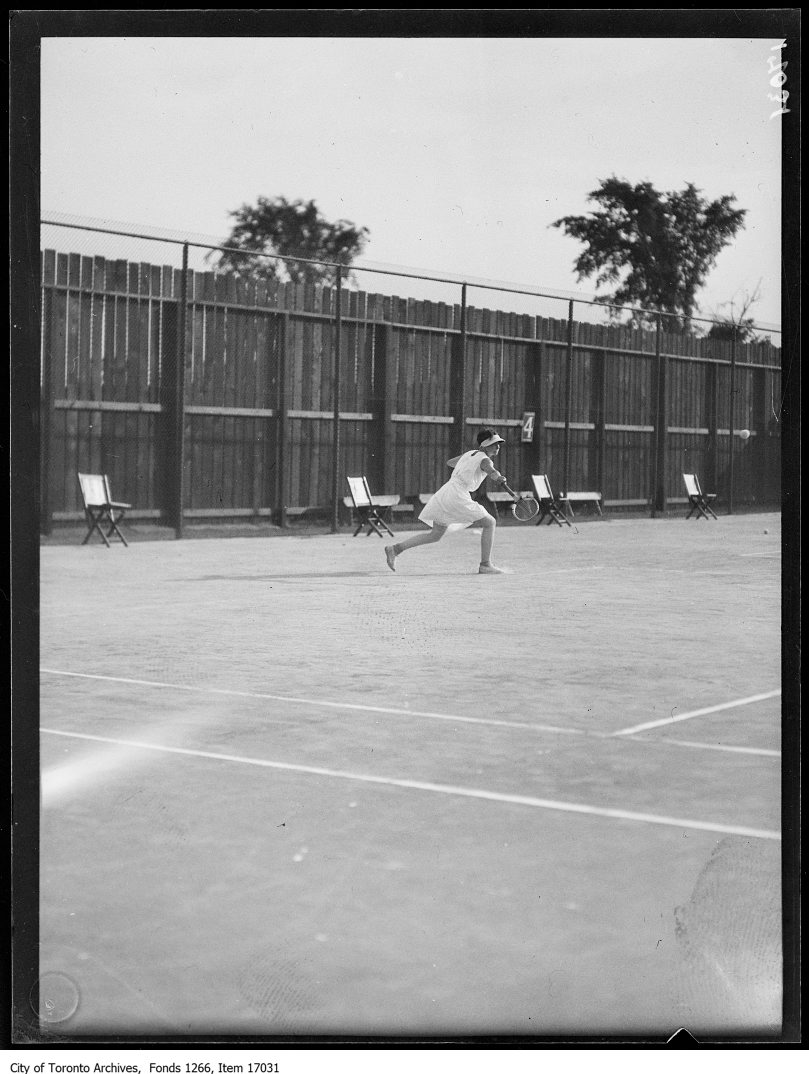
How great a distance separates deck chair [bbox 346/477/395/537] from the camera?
2172cm

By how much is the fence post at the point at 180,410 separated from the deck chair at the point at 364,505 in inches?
109

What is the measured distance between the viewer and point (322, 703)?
26.0ft

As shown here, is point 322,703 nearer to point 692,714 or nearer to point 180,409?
point 692,714

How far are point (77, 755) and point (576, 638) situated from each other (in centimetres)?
467

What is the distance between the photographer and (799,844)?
3.94m

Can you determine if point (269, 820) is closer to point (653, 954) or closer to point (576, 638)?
point (653, 954)

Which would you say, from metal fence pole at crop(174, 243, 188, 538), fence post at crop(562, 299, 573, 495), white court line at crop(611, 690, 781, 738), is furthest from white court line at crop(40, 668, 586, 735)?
fence post at crop(562, 299, 573, 495)

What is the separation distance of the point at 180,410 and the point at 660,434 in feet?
40.3

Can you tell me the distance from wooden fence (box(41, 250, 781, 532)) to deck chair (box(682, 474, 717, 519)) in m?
0.41

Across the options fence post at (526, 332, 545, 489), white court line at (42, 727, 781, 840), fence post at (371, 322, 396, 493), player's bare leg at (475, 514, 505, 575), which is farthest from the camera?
fence post at (526, 332, 545, 489)

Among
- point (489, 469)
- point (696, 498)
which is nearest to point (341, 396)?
point (489, 469)

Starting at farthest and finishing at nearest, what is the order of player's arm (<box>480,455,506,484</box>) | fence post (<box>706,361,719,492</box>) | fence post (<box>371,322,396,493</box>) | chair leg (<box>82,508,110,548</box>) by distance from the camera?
fence post (<box>706,361,719,492</box>) → fence post (<box>371,322,396,493</box>) → chair leg (<box>82,508,110,548</box>) → player's arm (<box>480,455,506,484</box>)

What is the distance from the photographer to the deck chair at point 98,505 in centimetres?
1816

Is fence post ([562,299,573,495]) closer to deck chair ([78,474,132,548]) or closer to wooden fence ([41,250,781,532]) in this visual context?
wooden fence ([41,250,781,532])
